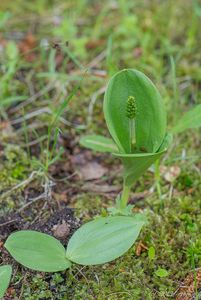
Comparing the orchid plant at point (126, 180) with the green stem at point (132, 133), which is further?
the green stem at point (132, 133)

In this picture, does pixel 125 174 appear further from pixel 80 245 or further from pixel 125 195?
pixel 80 245

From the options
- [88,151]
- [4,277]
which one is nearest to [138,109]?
[88,151]

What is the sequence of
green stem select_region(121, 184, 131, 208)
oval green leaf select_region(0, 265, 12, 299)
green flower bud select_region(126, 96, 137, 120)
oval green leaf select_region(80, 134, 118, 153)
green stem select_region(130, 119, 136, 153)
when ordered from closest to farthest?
oval green leaf select_region(0, 265, 12, 299)
green flower bud select_region(126, 96, 137, 120)
green stem select_region(130, 119, 136, 153)
green stem select_region(121, 184, 131, 208)
oval green leaf select_region(80, 134, 118, 153)

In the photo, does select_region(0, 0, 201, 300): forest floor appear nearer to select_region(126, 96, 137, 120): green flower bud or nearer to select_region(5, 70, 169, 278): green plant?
select_region(5, 70, 169, 278): green plant

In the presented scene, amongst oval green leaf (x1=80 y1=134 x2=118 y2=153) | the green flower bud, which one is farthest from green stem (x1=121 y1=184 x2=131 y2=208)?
the green flower bud

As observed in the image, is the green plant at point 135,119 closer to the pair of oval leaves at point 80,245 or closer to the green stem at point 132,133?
the green stem at point 132,133

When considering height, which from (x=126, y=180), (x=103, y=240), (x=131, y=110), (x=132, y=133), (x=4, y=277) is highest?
(x=131, y=110)

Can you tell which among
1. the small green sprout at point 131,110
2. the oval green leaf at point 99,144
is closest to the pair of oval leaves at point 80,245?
the small green sprout at point 131,110
